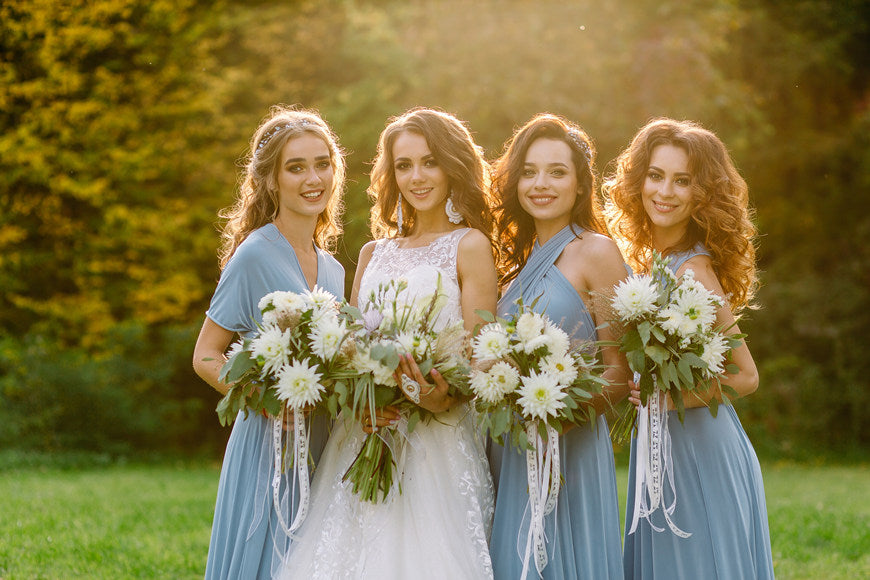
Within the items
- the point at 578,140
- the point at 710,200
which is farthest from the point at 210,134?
the point at 710,200

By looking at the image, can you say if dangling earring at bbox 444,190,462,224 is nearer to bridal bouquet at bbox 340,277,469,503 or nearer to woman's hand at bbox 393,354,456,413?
bridal bouquet at bbox 340,277,469,503

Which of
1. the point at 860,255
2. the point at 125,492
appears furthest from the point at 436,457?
the point at 860,255

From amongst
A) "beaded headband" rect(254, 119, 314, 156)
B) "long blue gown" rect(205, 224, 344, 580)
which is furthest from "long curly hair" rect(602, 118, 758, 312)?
"long blue gown" rect(205, 224, 344, 580)

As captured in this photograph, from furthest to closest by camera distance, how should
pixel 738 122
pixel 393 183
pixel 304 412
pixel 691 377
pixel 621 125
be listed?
1. pixel 738 122
2. pixel 621 125
3. pixel 393 183
4. pixel 304 412
5. pixel 691 377

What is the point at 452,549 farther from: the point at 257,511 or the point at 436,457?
the point at 257,511

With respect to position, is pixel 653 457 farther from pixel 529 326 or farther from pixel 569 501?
pixel 529 326

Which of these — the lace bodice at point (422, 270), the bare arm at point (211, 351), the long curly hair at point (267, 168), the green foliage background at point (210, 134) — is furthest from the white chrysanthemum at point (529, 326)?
the green foliage background at point (210, 134)

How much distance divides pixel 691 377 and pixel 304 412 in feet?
5.43

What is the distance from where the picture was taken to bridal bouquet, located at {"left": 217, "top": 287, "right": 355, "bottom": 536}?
357 centimetres

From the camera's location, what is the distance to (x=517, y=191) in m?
4.45

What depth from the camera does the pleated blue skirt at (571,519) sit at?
388 centimetres

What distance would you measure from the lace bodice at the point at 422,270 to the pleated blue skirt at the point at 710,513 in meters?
1.22

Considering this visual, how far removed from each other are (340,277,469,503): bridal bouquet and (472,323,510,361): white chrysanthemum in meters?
0.12

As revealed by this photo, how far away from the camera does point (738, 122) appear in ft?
52.0
